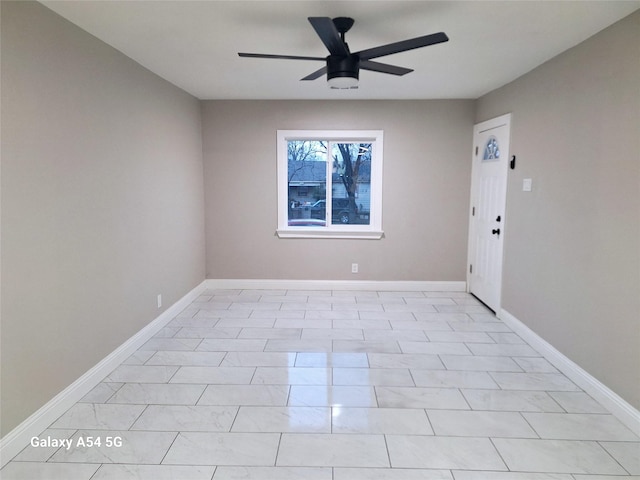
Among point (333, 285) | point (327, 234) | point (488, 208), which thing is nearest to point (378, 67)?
point (488, 208)

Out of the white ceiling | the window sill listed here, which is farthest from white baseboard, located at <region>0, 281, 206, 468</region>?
the white ceiling

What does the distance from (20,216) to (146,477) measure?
1506 mm

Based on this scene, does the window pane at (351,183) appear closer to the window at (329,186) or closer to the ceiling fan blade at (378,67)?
the window at (329,186)

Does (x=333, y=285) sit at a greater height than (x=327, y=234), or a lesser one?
lesser

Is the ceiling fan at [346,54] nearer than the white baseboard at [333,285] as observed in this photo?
Yes

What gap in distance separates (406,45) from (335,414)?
7.33ft

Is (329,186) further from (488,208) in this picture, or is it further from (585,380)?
(585,380)

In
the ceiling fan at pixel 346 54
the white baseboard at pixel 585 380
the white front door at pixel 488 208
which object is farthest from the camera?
the white front door at pixel 488 208

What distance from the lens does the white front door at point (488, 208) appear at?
4.15 m

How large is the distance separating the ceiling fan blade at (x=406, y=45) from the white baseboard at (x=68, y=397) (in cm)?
282

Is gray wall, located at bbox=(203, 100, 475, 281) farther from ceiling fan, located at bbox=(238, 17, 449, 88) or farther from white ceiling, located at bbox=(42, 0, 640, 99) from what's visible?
ceiling fan, located at bbox=(238, 17, 449, 88)

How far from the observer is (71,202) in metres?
2.54

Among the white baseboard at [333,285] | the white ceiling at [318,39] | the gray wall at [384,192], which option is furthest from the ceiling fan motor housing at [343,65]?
the white baseboard at [333,285]

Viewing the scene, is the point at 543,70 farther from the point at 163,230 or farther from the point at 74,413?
the point at 74,413
